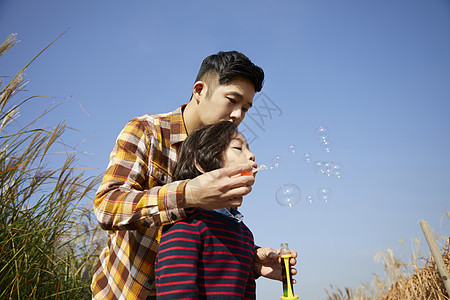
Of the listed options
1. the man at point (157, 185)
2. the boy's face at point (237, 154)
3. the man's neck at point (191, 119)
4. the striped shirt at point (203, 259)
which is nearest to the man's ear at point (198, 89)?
the man at point (157, 185)

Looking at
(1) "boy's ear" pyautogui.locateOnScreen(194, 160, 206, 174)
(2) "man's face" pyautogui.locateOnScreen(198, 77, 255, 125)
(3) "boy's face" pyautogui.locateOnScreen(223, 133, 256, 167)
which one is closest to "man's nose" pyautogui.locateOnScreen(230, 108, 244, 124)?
(2) "man's face" pyautogui.locateOnScreen(198, 77, 255, 125)

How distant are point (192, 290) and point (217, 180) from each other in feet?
1.55

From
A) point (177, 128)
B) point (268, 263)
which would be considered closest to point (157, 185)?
point (177, 128)

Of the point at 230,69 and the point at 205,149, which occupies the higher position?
the point at 230,69

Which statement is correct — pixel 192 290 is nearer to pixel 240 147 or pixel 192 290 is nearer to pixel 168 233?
A: pixel 168 233

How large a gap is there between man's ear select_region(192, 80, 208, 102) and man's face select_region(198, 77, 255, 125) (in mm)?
79

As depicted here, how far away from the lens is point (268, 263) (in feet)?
6.67

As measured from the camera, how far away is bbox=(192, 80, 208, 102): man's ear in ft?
8.56

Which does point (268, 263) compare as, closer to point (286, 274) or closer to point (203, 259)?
point (286, 274)

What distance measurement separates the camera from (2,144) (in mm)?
3000

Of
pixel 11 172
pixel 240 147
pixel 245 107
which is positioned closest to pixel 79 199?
pixel 11 172

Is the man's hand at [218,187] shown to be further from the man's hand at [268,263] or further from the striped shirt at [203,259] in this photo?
the man's hand at [268,263]

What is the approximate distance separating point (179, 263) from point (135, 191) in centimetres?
42

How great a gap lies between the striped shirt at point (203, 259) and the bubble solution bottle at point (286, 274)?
177mm
